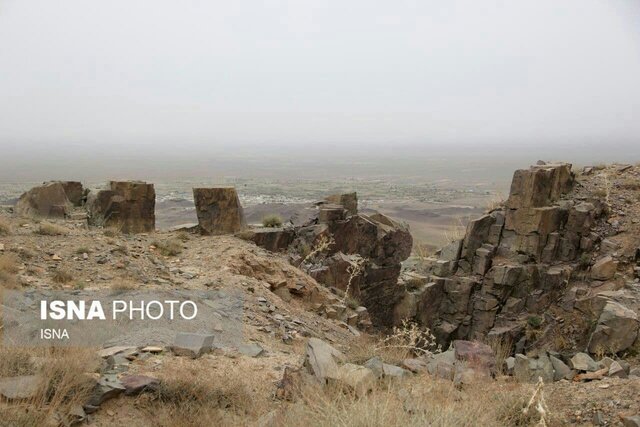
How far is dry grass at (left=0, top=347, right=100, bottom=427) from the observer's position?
3664mm

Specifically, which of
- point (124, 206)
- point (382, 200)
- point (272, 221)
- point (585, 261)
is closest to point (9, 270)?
point (124, 206)

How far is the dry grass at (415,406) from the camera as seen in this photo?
3.51 metres

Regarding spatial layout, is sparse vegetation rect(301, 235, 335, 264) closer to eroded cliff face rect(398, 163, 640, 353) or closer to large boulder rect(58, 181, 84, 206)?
eroded cliff face rect(398, 163, 640, 353)

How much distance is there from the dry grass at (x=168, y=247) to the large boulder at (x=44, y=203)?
2719 mm

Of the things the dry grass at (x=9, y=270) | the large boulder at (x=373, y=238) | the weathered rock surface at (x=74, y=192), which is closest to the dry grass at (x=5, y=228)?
the dry grass at (x=9, y=270)

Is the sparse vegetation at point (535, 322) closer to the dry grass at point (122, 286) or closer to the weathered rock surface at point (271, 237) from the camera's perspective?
the weathered rock surface at point (271, 237)

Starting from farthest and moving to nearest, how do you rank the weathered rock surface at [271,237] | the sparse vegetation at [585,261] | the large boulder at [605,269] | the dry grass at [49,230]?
the sparse vegetation at [585,261], the large boulder at [605,269], the weathered rock surface at [271,237], the dry grass at [49,230]

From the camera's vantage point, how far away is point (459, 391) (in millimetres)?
4848

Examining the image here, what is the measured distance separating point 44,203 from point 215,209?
12.6 feet

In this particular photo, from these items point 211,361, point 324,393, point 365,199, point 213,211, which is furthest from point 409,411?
point 365,199

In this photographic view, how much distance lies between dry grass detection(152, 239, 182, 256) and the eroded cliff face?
24.0ft

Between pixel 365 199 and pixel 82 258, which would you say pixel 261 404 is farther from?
pixel 365 199

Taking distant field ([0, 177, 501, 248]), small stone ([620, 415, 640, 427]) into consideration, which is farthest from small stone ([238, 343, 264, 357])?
distant field ([0, 177, 501, 248])

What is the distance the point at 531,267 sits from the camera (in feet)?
47.6
